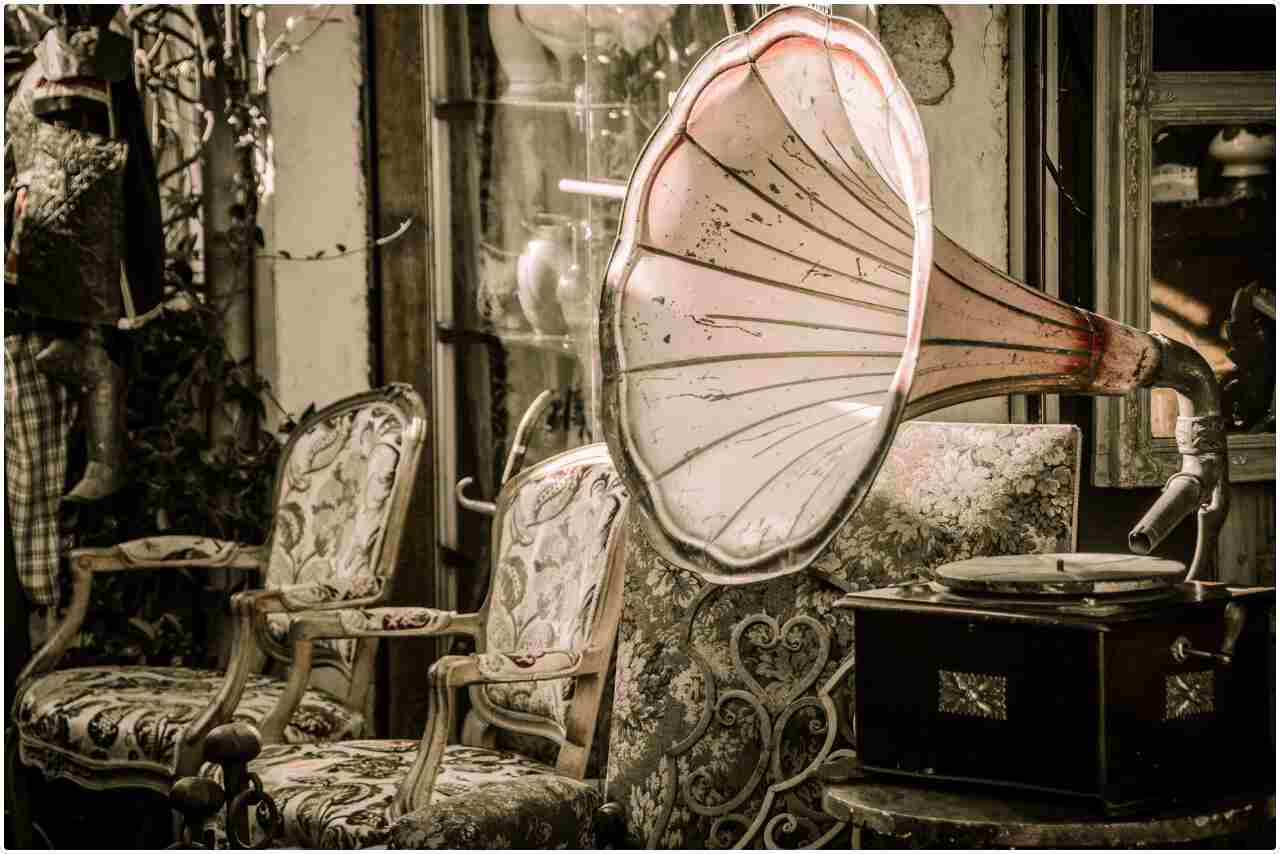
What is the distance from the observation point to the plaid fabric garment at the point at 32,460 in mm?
3490

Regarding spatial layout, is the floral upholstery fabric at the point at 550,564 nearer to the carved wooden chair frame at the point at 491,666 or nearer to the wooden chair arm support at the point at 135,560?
the carved wooden chair frame at the point at 491,666

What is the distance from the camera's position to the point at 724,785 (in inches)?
85.2

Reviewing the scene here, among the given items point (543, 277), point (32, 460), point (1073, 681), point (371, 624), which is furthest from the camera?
point (32, 460)

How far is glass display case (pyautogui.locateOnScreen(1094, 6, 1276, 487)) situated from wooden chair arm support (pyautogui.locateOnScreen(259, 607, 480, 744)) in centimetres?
112

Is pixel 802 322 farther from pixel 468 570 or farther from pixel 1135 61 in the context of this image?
pixel 468 570

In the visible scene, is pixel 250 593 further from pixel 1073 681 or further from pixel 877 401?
pixel 1073 681

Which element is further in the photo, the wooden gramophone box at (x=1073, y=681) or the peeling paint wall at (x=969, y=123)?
the peeling paint wall at (x=969, y=123)

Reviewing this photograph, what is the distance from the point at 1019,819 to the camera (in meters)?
1.55

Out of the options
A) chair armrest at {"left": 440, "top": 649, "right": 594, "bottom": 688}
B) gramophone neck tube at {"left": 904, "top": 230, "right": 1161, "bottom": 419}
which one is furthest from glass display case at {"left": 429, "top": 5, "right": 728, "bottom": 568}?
gramophone neck tube at {"left": 904, "top": 230, "right": 1161, "bottom": 419}

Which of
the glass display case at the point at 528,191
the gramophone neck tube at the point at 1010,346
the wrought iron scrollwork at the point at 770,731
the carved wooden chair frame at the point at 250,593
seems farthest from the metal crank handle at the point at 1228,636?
the carved wooden chair frame at the point at 250,593

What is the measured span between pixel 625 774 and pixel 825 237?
77cm

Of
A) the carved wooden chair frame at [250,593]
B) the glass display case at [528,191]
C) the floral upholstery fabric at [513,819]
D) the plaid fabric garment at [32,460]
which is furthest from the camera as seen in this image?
the plaid fabric garment at [32,460]

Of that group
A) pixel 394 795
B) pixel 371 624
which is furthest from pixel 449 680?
pixel 371 624

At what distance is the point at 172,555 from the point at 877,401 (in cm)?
188
